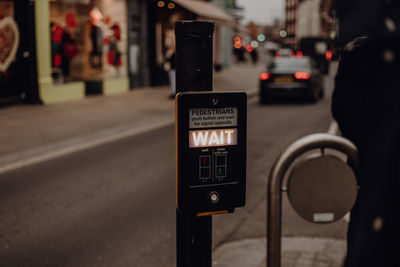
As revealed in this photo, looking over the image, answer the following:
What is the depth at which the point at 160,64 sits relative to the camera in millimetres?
23266

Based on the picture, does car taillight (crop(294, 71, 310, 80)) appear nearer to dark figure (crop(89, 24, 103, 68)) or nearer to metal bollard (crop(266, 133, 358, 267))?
dark figure (crop(89, 24, 103, 68))

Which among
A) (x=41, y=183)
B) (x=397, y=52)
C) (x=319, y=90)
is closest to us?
(x=397, y=52)

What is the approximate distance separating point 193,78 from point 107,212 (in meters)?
3.62

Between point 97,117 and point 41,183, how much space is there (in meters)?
6.07

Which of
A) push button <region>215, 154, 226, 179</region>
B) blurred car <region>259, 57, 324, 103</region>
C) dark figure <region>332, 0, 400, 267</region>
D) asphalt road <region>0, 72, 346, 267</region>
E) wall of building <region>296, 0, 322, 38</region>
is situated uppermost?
wall of building <region>296, 0, 322, 38</region>

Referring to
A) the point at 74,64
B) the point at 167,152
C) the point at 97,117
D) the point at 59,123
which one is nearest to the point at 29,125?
the point at 59,123

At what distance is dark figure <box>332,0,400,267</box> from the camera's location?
5.49 ft

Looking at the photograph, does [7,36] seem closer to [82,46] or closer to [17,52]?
[17,52]

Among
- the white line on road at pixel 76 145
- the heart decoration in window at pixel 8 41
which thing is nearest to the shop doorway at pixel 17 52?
the heart decoration in window at pixel 8 41

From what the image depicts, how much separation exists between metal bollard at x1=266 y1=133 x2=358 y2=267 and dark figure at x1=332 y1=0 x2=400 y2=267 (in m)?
0.32

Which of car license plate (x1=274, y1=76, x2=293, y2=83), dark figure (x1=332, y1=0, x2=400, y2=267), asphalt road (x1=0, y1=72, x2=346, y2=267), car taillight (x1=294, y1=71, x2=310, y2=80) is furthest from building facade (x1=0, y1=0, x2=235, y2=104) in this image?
dark figure (x1=332, y1=0, x2=400, y2=267)

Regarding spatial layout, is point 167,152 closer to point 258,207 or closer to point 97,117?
point 258,207

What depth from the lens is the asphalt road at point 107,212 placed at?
186 inches

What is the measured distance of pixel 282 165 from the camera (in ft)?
7.40
